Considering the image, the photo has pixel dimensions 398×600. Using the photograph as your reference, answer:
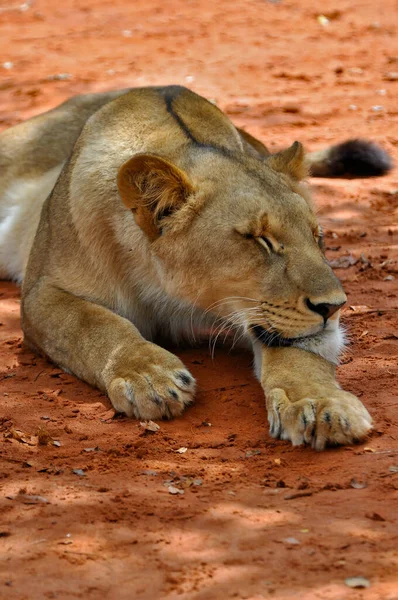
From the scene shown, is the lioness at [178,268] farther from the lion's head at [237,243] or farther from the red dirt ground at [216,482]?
the red dirt ground at [216,482]

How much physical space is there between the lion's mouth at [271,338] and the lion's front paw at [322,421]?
0.40 meters

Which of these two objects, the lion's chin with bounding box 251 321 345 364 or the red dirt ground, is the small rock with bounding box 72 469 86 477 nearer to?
the red dirt ground

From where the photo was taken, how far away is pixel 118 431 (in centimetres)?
398

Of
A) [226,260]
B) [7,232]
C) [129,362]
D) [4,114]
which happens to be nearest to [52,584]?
[129,362]

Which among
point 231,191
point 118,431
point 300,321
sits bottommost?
point 118,431

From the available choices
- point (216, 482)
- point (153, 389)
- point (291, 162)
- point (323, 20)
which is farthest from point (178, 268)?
point (323, 20)

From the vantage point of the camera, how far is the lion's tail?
7082 mm

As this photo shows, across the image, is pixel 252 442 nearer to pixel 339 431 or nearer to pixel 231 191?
pixel 339 431

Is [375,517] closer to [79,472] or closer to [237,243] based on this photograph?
[79,472]

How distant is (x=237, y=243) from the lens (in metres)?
4.18

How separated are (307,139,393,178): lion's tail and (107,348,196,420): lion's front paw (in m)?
3.34

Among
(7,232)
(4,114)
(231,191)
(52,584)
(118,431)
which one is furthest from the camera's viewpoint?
(4,114)

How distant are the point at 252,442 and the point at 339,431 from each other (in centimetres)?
36

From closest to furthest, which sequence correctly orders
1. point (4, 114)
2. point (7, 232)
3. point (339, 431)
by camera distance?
point (339, 431) → point (7, 232) → point (4, 114)
